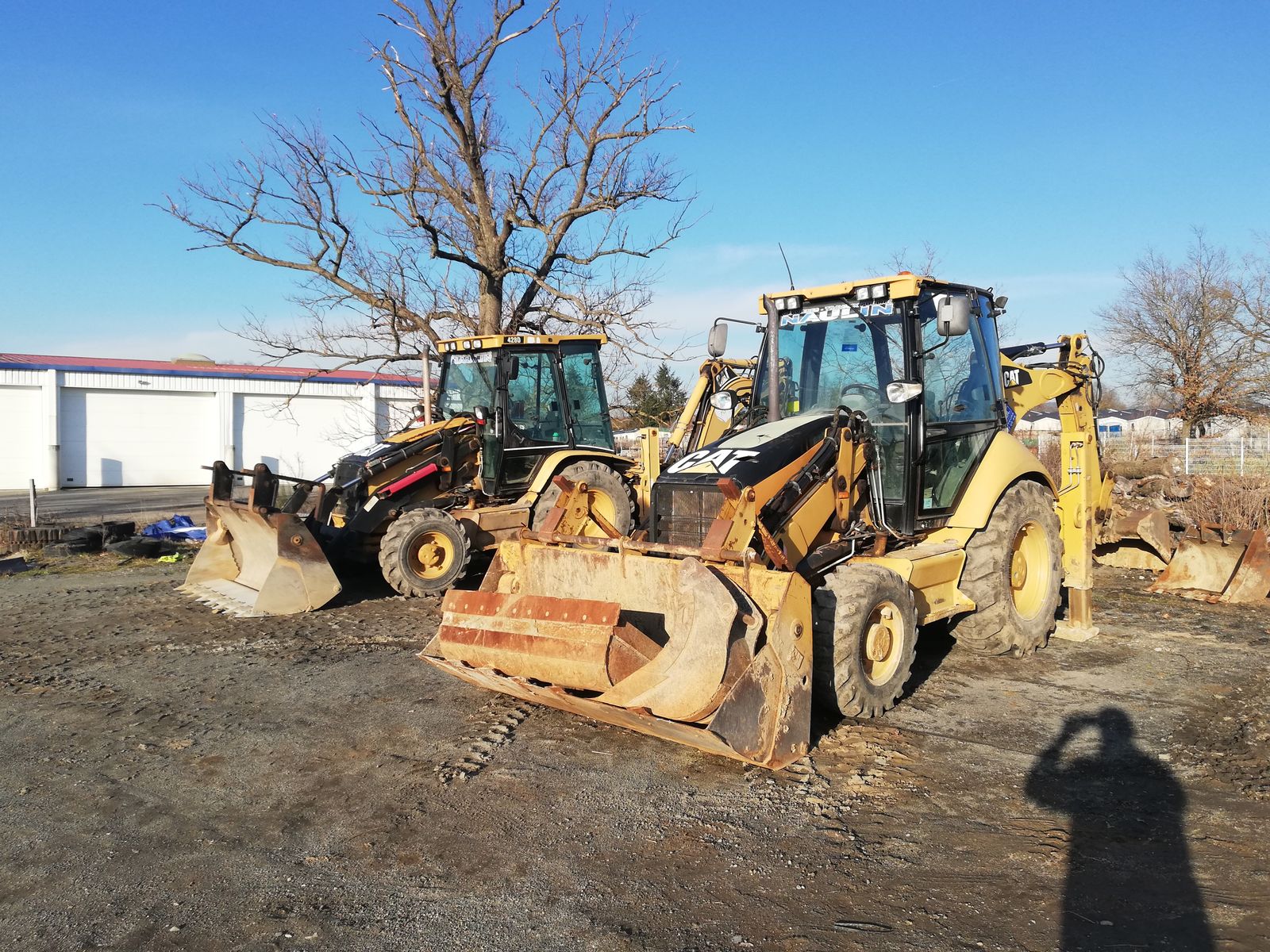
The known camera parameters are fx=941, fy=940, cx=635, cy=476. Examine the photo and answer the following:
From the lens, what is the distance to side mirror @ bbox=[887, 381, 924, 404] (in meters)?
5.90

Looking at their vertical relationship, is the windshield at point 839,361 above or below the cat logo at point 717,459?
above

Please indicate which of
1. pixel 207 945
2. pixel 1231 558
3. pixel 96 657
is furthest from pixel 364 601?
pixel 1231 558

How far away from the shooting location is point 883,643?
5.38 metres

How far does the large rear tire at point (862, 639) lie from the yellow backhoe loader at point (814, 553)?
1cm

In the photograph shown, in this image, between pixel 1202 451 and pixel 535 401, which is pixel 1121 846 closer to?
pixel 535 401

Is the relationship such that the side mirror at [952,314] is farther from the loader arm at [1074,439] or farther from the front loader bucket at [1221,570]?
the front loader bucket at [1221,570]

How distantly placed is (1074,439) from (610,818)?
5813mm

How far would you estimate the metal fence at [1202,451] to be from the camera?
18156mm

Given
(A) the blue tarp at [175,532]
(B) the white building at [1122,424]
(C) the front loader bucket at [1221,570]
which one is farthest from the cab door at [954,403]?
(A) the blue tarp at [175,532]

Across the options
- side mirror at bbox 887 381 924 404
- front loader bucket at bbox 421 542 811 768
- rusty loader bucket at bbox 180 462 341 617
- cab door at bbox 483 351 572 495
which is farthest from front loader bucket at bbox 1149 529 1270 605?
rusty loader bucket at bbox 180 462 341 617

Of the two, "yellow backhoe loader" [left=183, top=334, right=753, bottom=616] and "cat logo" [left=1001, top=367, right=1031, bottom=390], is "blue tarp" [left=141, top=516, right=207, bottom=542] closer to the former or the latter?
"yellow backhoe loader" [left=183, top=334, right=753, bottom=616]

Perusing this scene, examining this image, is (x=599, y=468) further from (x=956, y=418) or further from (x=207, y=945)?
(x=207, y=945)

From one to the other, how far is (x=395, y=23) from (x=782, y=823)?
1288cm

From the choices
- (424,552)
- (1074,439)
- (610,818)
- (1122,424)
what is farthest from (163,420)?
(1122,424)
